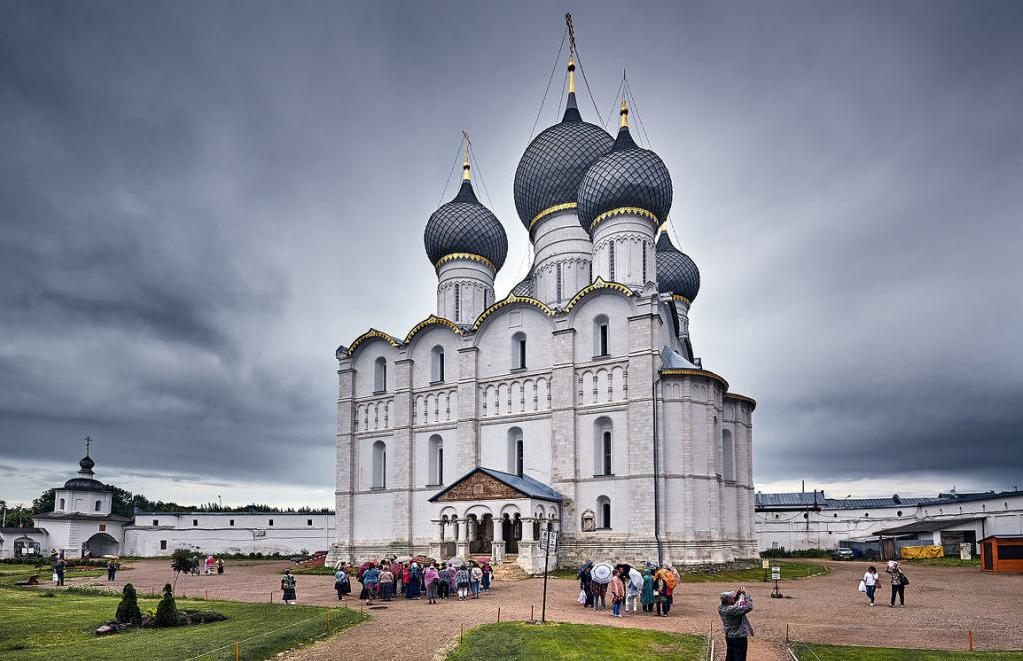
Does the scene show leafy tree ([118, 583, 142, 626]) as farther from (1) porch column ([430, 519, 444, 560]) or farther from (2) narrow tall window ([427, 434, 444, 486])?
(2) narrow tall window ([427, 434, 444, 486])

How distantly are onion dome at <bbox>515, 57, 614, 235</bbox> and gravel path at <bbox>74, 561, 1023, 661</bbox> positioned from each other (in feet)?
68.1

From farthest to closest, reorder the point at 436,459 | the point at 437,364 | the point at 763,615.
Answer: the point at 437,364 → the point at 436,459 → the point at 763,615

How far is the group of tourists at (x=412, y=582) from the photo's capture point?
22250 mm

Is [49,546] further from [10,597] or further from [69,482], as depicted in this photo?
[10,597]

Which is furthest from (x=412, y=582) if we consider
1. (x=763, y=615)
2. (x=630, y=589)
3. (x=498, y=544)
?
(x=763, y=615)

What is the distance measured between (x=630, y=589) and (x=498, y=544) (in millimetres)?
12128

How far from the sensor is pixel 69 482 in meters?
58.7

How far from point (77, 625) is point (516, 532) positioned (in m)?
18.9

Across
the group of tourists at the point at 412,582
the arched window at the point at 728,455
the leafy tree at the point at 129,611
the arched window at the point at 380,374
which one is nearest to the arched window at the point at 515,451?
the arched window at the point at 380,374

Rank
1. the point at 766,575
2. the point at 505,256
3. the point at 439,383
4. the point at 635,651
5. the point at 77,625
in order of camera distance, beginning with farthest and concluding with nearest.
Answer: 1. the point at 505,256
2. the point at 439,383
3. the point at 766,575
4. the point at 77,625
5. the point at 635,651

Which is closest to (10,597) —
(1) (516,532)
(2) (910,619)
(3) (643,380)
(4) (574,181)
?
(1) (516,532)

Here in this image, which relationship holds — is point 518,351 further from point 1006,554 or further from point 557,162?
point 1006,554

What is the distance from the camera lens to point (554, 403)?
1362 inches

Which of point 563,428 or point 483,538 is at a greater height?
point 563,428
